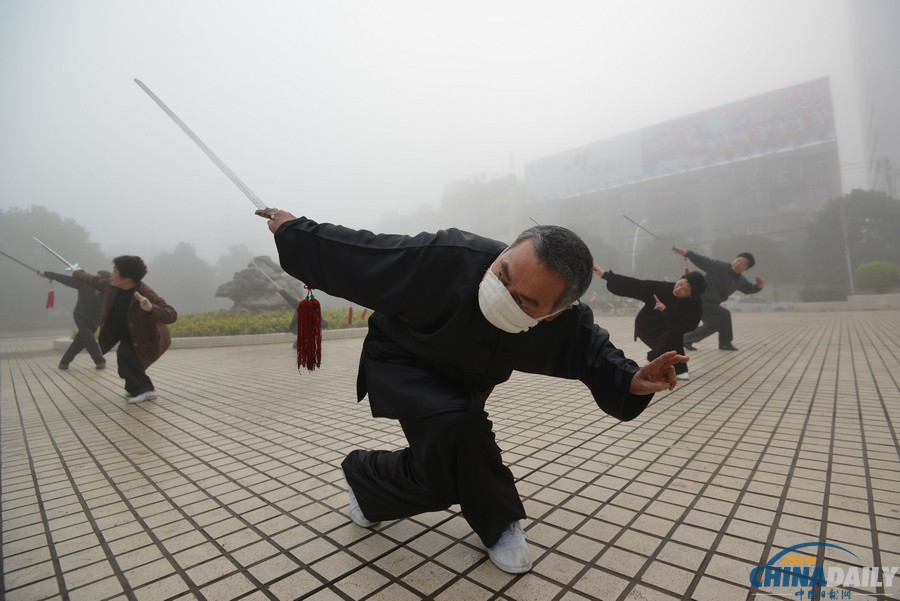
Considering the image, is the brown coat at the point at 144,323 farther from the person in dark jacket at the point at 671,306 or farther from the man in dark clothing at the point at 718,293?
the man in dark clothing at the point at 718,293

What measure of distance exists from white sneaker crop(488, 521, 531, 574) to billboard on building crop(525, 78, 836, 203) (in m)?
46.5

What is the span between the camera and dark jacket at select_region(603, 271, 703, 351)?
4.86m

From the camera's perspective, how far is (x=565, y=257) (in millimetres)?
1528

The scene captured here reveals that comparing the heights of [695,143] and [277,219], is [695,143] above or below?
above

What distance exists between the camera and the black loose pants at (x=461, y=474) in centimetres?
157

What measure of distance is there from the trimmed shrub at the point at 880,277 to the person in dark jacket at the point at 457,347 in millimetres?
22582

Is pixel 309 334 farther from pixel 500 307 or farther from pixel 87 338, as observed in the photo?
pixel 87 338

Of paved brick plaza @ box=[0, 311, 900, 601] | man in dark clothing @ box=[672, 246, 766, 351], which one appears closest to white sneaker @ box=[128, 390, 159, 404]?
paved brick plaza @ box=[0, 311, 900, 601]

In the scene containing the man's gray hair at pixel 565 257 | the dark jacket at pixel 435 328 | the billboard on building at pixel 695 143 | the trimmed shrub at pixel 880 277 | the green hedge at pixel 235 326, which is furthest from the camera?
the billboard on building at pixel 695 143

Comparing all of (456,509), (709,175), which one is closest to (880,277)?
(456,509)

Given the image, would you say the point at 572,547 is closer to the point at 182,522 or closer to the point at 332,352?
the point at 182,522

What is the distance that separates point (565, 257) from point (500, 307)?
274mm

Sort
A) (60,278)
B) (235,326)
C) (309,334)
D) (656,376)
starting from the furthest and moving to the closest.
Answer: (235,326)
(60,278)
(309,334)
(656,376)

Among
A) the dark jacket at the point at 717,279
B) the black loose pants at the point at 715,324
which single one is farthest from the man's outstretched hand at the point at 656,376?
the black loose pants at the point at 715,324
